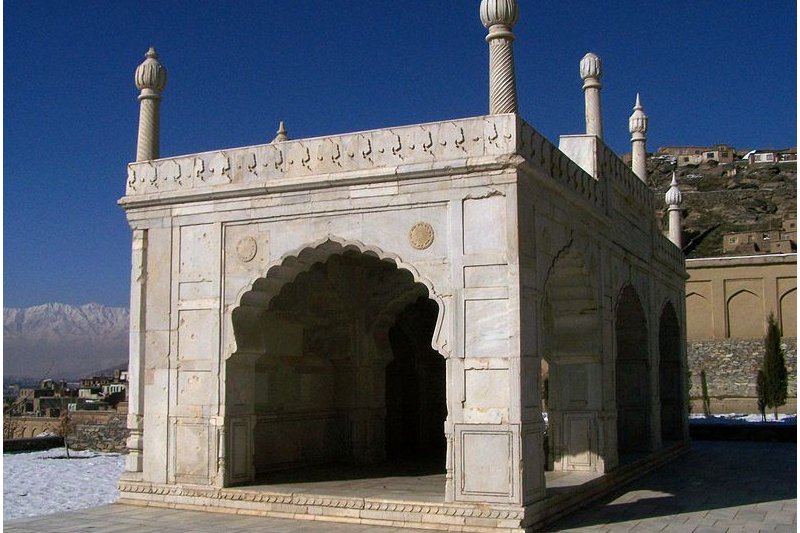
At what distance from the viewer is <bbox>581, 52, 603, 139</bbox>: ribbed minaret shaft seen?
13641 millimetres

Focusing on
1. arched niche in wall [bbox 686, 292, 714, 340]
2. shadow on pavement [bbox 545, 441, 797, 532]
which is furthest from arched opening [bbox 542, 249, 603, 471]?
arched niche in wall [bbox 686, 292, 714, 340]

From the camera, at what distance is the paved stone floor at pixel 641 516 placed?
31.7ft

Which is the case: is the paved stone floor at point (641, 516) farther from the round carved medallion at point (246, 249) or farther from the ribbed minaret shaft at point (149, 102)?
the ribbed minaret shaft at point (149, 102)

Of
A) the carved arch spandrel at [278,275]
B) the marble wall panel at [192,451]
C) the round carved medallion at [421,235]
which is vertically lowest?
the marble wall panel at [192,451]

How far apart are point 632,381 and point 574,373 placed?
379cm

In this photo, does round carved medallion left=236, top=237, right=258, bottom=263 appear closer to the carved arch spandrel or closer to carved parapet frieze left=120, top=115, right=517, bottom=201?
the carved arch spandrel

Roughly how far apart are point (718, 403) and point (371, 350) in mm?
26323

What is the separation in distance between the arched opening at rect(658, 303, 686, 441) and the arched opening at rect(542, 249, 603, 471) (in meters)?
6.44

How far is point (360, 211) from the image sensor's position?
10477 mm

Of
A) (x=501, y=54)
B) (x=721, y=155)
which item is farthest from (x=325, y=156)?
(x=721, y=155)

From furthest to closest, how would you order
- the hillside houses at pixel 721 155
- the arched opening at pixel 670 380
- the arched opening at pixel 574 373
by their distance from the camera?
the hillside houses at pixel 721 155, the arched opening at pixel 670 380, the arched opening at pixel 574 373

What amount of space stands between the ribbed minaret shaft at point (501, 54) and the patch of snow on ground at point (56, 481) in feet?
25.4

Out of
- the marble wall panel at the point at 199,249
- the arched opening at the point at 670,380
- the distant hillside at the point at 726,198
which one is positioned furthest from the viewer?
the distant hillside at the point at 726,198

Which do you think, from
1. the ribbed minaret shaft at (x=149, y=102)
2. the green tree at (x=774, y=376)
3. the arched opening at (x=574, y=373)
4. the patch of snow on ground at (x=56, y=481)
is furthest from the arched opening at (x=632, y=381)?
the green tree at (x=774, y=376)
